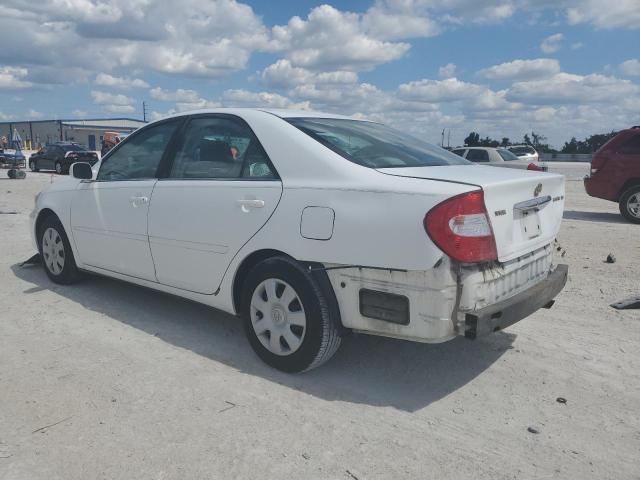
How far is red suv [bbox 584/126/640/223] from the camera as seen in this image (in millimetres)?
10508

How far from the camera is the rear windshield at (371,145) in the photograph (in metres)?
3.44

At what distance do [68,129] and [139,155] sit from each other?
9033cm

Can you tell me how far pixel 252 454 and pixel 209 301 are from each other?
1.49 m

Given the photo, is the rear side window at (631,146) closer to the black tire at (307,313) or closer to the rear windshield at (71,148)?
the black tire at (307,313)

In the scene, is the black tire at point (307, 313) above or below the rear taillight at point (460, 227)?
below

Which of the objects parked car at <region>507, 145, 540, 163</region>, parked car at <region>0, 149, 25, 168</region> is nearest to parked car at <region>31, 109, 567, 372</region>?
parked car at <region>507, 145, 540, 163</region>

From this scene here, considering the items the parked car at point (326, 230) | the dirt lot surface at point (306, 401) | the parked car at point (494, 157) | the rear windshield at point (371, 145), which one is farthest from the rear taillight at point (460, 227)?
the parked car at point (494, 157)

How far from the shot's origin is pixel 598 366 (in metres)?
3.69

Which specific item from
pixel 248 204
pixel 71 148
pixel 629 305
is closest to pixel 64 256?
pixel 248 204

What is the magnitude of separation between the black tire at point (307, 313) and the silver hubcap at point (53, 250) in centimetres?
282

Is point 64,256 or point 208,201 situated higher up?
point 208,201

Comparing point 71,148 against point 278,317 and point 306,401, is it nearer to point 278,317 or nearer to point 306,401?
point 278,317

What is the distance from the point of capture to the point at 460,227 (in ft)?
9.36

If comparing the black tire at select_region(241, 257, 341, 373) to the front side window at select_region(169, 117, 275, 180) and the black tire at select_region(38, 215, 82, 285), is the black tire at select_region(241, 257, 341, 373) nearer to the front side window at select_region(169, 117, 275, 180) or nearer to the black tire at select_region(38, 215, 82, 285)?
the front side window at select_region(169, 117, 275, 180)
